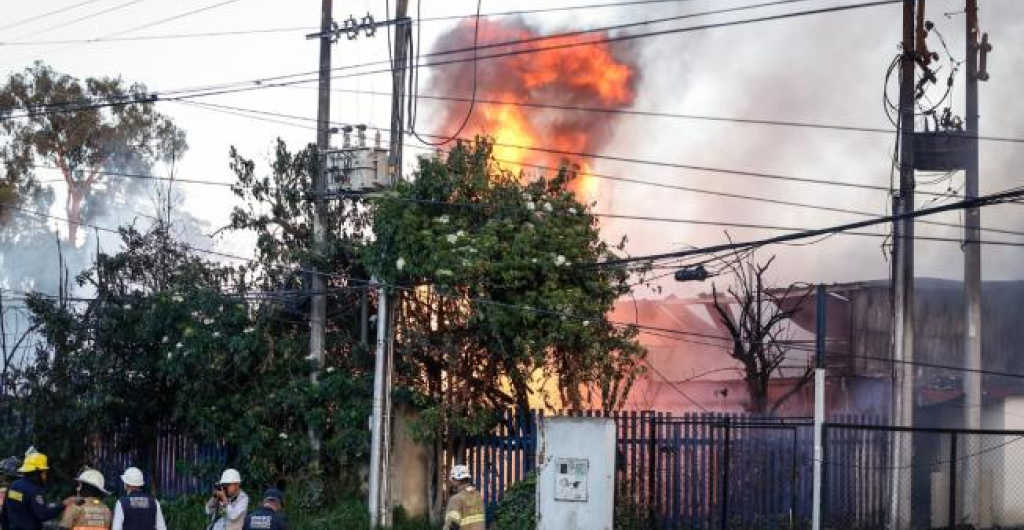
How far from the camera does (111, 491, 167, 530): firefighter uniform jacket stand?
37.1 ft

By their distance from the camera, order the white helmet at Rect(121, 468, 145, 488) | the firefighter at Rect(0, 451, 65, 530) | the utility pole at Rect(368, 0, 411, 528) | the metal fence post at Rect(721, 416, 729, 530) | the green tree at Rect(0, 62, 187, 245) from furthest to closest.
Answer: the green tree at Rect(0, 62, 187, 245) → the utility pole at Rect(368, 0, 411, 528) → the metal fence post at Rect(721, 416, 729, 530) → the firefighter at Rect(0, 451, 65, 530) → the white helmet at Rect(121, 468, 145, 488)

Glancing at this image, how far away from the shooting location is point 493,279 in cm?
1869

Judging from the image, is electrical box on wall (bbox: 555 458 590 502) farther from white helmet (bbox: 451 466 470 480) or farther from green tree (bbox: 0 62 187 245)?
green tree (bbox: 0 62 187 245)

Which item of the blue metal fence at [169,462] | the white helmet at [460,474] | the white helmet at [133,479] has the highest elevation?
the white helmet at [133,479]

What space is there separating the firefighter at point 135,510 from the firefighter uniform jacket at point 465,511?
3.26m

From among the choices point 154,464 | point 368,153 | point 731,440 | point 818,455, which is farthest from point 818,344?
point 154,464

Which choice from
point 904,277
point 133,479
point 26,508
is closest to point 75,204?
point 904,277

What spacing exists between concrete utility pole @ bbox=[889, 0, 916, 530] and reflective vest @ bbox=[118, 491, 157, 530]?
11.8 m

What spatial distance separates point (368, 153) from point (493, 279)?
3.19 meters

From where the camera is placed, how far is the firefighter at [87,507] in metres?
11.8

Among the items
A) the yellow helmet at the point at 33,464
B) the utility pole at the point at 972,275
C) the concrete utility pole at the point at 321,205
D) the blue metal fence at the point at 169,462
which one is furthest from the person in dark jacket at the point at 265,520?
the utility pole at the point at 972,275

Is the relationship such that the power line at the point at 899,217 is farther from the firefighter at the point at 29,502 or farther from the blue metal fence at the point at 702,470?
the firefighter at the point at 29,502

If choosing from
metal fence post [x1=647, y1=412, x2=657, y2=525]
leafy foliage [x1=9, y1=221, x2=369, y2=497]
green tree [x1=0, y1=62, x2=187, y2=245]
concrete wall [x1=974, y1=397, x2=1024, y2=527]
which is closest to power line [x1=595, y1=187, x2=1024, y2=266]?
metal fence post [x1=647, y1=412, x2=657, y2=525]

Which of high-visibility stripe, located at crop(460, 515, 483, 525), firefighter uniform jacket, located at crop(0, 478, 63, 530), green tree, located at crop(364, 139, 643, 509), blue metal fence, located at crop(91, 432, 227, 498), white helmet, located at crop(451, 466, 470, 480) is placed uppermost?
green tree, located at crop(364, 139, 643, 509)
